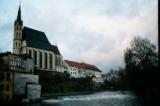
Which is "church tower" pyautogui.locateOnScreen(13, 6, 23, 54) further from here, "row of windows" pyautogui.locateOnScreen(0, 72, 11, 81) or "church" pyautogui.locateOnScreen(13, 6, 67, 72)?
"row of windows" pyautogui.locateOnScreen(0, 72, 11, 81)

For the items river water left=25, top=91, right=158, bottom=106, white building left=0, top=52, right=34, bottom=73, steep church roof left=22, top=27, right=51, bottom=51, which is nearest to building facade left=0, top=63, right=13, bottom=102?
river water left=25, top=91, right=158, bottom=106

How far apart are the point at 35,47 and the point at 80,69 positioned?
39429mm

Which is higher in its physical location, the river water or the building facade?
the building facade

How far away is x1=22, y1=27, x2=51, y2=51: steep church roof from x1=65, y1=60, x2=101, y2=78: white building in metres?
20.2

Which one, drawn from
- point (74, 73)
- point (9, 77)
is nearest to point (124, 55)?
point (9, 77)

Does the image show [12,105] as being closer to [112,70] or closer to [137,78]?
[137,78]

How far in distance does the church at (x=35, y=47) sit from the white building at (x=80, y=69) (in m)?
13.1

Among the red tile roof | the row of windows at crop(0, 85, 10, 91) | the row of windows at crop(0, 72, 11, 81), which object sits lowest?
the row of windows at crop(0, 85, 10, 91)

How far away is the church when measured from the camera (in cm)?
11431

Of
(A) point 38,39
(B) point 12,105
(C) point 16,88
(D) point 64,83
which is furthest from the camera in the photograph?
(A) point 38,39

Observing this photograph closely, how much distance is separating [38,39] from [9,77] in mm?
74737

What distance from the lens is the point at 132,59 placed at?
64.1 meters

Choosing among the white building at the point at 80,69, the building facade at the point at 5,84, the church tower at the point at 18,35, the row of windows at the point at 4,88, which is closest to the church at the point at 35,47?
the church tower at the point at 18,35

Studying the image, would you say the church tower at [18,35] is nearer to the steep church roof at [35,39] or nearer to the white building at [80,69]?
the steep church roof at [35,39]
